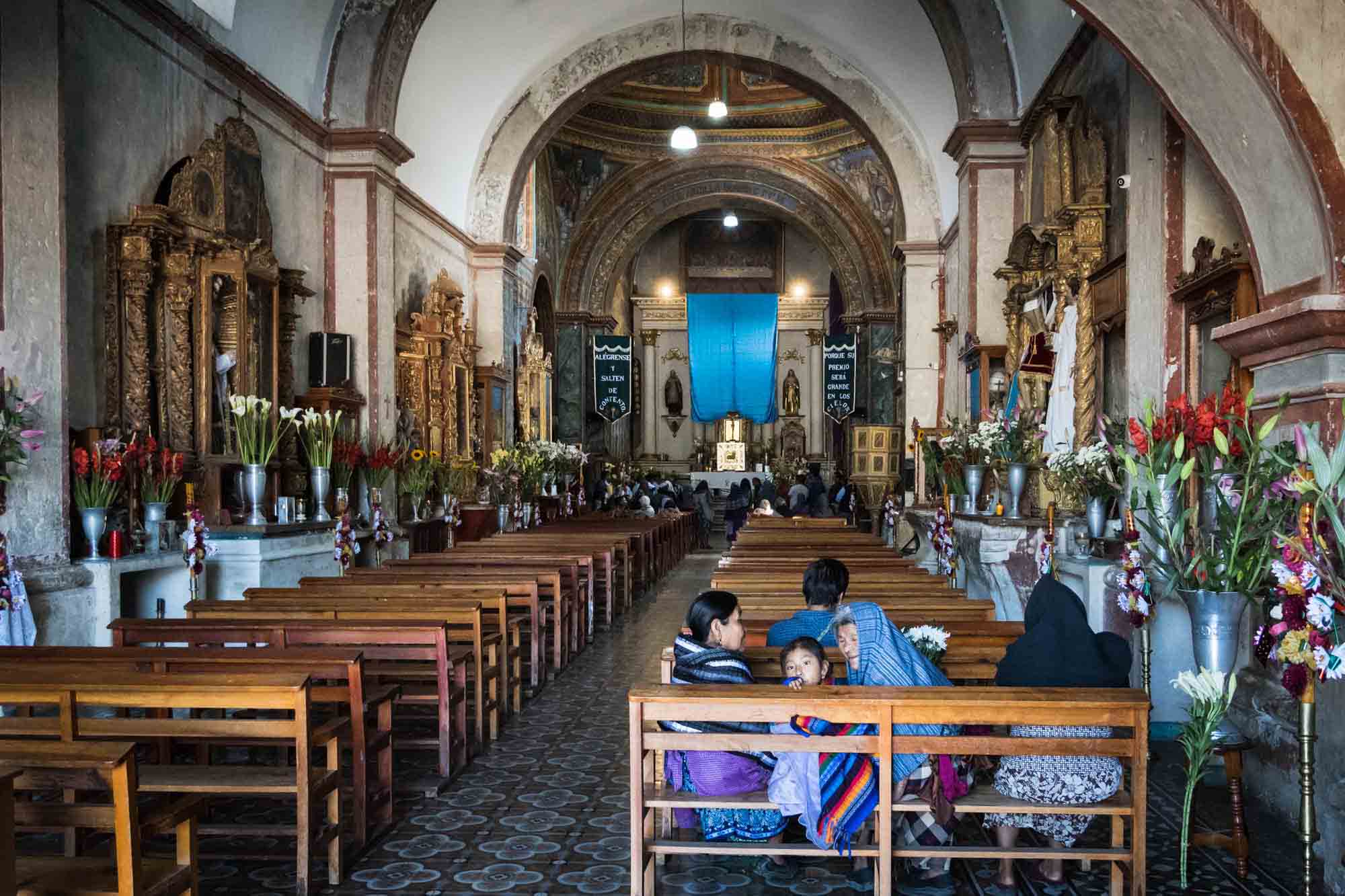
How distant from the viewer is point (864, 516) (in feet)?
64.0

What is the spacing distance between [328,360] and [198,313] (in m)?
2.54

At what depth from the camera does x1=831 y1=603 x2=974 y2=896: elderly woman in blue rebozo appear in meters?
3.40

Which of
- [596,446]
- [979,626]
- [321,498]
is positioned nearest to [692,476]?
[596,446]

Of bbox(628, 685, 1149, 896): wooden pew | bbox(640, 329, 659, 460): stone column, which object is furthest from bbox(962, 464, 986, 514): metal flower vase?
bbox(640, 329, 659, 460): stone column

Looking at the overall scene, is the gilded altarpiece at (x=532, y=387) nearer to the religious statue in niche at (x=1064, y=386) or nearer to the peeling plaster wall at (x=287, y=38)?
the peeling plaster wall at (x=287, y=38)

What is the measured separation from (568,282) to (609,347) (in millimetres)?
1615

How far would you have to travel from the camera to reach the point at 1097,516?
612cm

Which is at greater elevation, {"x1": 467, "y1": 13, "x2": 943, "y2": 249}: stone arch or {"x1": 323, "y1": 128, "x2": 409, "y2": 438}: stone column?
{"x1": 467, "y1": 13, "x2": 943, "y2": 249}: stone arch

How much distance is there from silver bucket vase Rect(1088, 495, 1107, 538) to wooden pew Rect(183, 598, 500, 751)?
3262 millimetres

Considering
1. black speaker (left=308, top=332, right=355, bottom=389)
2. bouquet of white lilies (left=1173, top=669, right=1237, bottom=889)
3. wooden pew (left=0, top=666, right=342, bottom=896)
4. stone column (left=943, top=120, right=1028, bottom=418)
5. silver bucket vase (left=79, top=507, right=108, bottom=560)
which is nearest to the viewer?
wooden pew (left=0, top=666, right=342, bottom=896)

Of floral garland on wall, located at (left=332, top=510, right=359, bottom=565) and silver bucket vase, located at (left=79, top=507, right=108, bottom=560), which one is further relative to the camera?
floral garland on wall, located at (left=332, top=510, right=359, bottom=565)

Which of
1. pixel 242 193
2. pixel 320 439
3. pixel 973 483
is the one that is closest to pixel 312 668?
pixel 320 439

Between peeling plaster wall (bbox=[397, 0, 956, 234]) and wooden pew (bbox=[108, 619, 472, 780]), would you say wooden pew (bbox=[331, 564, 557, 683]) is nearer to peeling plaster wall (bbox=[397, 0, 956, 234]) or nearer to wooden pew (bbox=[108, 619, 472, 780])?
wooden pew (bbox=[108, 619, 472, 780])

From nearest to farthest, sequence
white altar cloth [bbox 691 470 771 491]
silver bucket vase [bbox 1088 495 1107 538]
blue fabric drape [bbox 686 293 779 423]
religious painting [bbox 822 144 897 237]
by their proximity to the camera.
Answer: silver bucket vase [bbox 1088 495 1107 538] → religious painting [bbox 822 144 897 237] → white altar cloth [bbox 691 470 771 491] → blue fabric drape [bbox 686 293 779 423]
